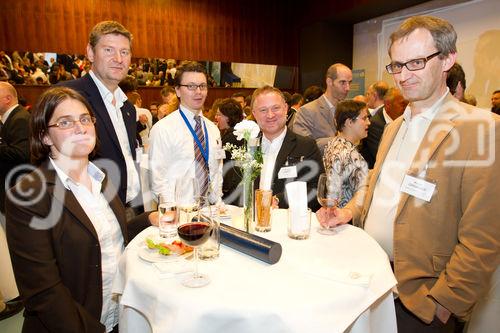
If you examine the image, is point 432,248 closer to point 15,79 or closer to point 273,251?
point 273,251

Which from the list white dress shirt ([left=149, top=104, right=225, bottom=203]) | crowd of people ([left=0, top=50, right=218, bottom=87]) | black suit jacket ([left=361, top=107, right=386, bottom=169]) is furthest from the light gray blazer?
crowd of people ([left=0, top=50, right=218, bottom=87])

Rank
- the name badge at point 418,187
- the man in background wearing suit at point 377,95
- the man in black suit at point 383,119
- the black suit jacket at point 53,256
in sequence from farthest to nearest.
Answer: the man in background wearing suit at point 377,95 → the man in black suit at point 383,119 → the name badge at point 418,187 → the black suit jacket at point 53,256

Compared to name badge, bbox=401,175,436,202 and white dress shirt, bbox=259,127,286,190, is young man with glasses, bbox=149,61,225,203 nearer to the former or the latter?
white dress shirt, bbox=259,127,286,190

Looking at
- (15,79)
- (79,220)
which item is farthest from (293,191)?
(15,79)

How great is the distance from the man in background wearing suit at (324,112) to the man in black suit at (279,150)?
55.5 inches

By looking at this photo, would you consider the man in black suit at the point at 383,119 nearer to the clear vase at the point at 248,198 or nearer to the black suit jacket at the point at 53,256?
the clear vase at the point at 248,198

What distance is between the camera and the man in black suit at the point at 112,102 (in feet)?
8.18

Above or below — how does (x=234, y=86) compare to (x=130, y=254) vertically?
above

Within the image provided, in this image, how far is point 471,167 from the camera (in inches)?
57.9

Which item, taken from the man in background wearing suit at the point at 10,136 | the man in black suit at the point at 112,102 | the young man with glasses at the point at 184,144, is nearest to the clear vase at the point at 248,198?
the man in black suit at the point at 112,102

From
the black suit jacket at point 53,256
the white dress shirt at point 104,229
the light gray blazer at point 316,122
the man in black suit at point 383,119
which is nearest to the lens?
the black suit jacket at point 53,256

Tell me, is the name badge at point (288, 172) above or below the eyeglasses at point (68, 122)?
below

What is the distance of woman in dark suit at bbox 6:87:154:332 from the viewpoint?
143cm

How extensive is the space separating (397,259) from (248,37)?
8.59m
